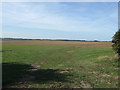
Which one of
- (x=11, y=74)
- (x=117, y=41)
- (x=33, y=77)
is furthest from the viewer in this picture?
(x=117, y=41)

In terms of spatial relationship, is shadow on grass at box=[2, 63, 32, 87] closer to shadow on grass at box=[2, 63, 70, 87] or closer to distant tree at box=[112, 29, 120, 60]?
shadow on grass at box=[2, 63, 70, 87]

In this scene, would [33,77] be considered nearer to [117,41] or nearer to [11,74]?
[11,74]

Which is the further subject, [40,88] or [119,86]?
[119,86]

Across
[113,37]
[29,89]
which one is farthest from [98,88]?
[113,37]

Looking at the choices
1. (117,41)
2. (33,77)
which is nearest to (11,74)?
(33,77)

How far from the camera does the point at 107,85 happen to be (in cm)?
995

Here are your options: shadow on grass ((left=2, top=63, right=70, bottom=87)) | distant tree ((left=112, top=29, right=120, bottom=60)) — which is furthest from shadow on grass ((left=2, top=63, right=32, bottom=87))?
distant tree ((left=112, top=29, right=120, bottom=60))

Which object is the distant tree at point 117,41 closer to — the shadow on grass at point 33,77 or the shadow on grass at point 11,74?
the shadow on grass at point 33,77

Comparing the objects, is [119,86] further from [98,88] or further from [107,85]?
[98,88]

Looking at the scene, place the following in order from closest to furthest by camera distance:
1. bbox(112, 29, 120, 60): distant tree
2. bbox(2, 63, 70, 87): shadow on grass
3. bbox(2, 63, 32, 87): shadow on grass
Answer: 1. bbox(2, 63, 70, 87): shadow on grass
2. bbox(2, 63, 32, 87): shadow on grass
3. bbox(112, 29, 120, 60): distant tree

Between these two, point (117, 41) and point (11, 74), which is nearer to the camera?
point (11, 74)

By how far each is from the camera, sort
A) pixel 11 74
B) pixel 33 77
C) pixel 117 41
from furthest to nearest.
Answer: pixel 117 41 → pixel 11 74 → pixel 33 77

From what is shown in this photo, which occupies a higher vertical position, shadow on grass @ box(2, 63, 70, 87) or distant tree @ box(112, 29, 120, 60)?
distant tree @ box(112, 29, 120, 60)

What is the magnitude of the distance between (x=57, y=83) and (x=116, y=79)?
13.9 ft
